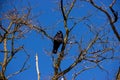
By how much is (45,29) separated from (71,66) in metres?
1.33

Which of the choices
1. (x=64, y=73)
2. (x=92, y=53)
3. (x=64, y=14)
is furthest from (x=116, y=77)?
(x=64, y=14)

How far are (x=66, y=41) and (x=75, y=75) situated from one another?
1058 millimetres

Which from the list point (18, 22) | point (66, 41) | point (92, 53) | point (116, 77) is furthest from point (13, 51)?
point (116, 77)

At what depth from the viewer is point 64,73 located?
6.94 metres

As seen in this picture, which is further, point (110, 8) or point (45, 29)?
point (45, 29)

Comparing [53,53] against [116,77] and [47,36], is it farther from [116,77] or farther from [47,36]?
[116,77]

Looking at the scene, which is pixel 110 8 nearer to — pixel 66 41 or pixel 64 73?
pixel 66 41

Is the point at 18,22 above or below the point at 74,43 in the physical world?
above

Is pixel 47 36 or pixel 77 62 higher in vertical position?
pixel 47 36

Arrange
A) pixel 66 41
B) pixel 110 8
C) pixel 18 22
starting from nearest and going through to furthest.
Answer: pixel 110 8 → pixel 18 22 → pixel 66 41

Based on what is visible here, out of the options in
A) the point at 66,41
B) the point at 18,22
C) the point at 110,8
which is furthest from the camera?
the point at 66,41

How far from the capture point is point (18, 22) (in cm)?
663

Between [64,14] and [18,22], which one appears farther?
[64,14]

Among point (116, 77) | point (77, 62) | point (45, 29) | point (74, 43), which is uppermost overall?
point (45, 29)
